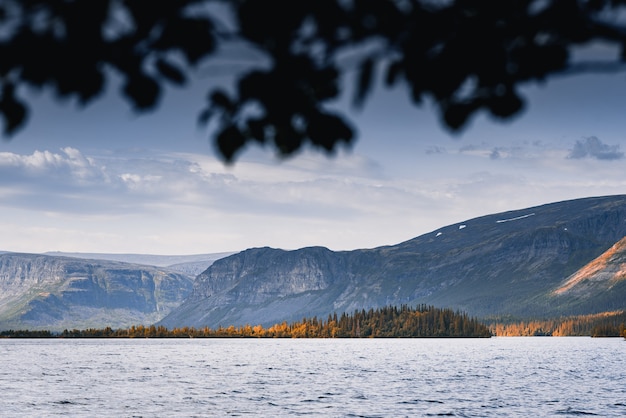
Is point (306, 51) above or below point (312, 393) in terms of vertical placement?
above

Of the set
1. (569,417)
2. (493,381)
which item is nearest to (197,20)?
(569,417)

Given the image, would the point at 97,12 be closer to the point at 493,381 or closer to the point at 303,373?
the point at 493,381

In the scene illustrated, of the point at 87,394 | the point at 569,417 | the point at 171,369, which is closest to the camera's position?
the point at 569,417

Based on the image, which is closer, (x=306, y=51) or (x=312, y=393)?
(x=306, y=51)

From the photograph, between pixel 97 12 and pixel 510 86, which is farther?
pixel 510 86

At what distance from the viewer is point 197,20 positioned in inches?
271

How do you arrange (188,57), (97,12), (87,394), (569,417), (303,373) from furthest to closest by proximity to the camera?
(303,373)
(87,394)
(569,417)
(188,57)
(97,12)

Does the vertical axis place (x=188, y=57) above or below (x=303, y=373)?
above

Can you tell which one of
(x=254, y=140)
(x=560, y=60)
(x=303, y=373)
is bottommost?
(x=303, y=373)

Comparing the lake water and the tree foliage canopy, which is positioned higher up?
the tree foliage canopy

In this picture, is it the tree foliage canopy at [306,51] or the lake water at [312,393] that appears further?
the lake water at [312,393]

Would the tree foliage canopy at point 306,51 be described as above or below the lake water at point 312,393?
above

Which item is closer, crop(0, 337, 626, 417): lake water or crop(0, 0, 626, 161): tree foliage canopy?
crop(0, 0, 626, 161): tree foliage canopy

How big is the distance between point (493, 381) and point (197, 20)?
Answer: 125770 mm
